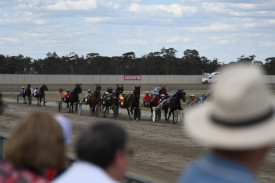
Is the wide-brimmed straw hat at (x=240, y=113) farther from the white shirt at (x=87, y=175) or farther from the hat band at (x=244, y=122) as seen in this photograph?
the white shirt at (x=87, y=175)

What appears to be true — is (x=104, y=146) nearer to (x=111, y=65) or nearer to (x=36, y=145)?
(x=36, y=145)

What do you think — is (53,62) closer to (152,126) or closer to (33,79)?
(33,79)

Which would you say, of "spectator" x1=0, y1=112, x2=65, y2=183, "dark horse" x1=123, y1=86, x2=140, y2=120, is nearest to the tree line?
"dark horse" x1=123, y1=86, x2=140, y2=120

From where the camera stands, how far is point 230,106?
1864mm

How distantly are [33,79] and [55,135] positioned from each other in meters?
Result: 64.6

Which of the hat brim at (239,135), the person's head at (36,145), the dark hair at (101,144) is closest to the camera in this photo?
the hat brim at (239,135)

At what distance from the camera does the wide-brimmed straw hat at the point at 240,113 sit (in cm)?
184

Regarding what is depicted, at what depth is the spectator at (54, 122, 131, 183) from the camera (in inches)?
86.2

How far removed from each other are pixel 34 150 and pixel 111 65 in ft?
336

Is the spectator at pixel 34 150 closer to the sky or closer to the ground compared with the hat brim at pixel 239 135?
closer to the ground

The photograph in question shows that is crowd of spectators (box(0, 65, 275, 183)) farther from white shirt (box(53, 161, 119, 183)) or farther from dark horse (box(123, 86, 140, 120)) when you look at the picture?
dark horse (box(123, 86, 140, 120))

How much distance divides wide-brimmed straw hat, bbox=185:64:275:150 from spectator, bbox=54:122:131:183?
1.48 ft

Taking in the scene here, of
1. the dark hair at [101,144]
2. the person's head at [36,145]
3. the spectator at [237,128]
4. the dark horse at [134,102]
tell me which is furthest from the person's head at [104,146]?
the dark horse at [134,102]

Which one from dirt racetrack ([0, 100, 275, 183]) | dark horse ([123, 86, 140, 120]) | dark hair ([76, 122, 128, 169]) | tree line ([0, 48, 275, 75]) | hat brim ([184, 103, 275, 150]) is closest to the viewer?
hat brim ([184, 103, 275, 150])
